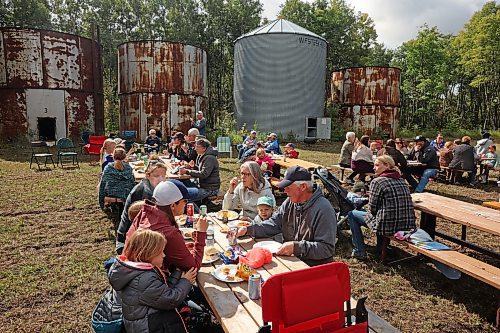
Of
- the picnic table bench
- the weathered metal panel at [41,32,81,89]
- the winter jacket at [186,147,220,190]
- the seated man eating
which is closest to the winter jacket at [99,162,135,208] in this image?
the winter jacket at [186,147,220,190]

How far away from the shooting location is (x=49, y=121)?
67.9 feet

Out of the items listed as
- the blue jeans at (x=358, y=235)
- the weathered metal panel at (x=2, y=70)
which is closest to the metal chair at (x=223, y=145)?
the blue jeans at (x=358, y=235)

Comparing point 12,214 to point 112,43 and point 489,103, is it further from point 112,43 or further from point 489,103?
point 489,103

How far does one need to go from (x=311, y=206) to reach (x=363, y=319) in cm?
145

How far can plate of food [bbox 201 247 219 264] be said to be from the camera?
135 inches

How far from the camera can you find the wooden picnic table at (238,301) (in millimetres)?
2445

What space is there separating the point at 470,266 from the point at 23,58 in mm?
22430

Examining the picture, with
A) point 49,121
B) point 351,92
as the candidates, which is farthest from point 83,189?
point 351,92

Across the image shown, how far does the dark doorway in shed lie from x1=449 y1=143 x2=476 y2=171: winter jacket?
20.0m

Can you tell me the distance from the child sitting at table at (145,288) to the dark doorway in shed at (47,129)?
20791 millimetres

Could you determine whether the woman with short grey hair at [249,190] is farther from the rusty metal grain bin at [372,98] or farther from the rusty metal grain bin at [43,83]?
the rusty metal grain bin at [372,98]

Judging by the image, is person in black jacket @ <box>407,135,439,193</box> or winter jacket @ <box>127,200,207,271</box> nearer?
winter jacket @ <box>127,200,207,271</box>

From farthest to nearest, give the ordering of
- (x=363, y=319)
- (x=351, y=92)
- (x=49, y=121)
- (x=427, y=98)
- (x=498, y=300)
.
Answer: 1. (x=427, y=98)
2. (x=351, y=92)
3. (x=49, y=121)
4. (x=498, y=300)
5. (x=363, y=319)

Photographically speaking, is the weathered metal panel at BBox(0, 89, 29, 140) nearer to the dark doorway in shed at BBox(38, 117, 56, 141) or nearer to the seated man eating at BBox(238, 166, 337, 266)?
the dark doorway in shed at BBox(38, 117, 56, 141)
